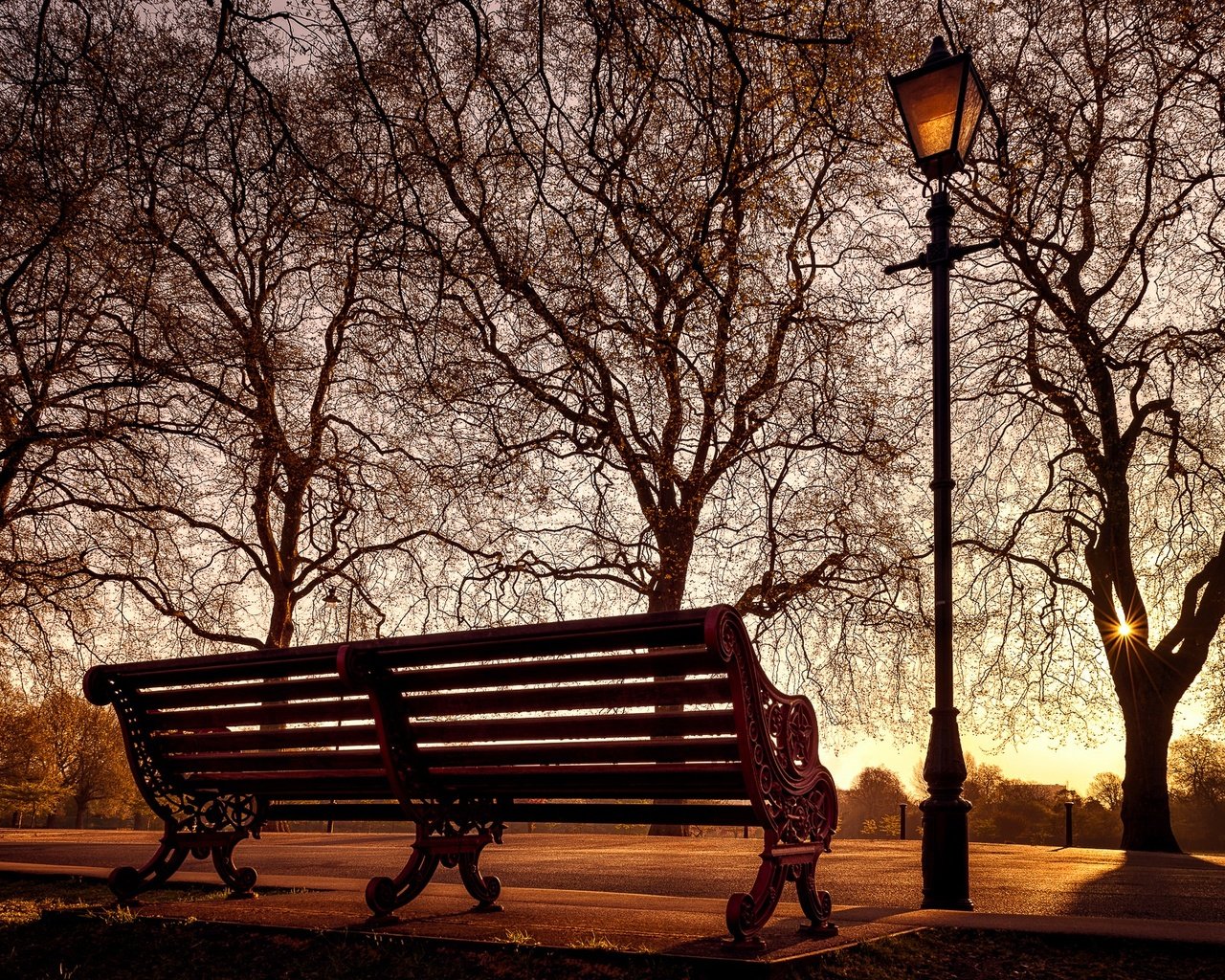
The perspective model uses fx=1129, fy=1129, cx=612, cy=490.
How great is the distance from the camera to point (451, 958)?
413cm

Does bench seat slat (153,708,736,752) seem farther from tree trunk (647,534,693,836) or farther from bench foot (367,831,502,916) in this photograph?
tree trunk (647,534,693,836)

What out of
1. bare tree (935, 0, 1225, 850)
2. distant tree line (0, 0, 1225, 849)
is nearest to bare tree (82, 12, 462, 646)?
distant tree line (0, 0, 1225, 849)

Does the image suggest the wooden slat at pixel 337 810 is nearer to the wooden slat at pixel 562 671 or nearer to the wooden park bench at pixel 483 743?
the wooden park bench at pixel 483 743

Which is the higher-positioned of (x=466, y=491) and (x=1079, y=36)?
(x=1079, y=36)

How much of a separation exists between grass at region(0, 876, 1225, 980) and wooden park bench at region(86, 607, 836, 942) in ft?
1.09

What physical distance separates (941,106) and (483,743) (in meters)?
5.20

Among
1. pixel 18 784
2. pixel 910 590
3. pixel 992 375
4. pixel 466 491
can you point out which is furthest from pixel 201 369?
pixel 18 784

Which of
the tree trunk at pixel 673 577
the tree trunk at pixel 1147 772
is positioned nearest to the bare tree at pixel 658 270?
the tree trunk at pixel 673 577

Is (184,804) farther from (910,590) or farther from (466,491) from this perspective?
(910,590)

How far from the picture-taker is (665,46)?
19.4 ft

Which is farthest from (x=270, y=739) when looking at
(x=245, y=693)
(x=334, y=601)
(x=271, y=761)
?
(x=334, y=601)

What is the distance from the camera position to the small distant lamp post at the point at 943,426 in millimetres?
6316

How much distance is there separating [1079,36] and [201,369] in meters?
16.0

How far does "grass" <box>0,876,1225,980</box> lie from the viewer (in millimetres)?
3893
